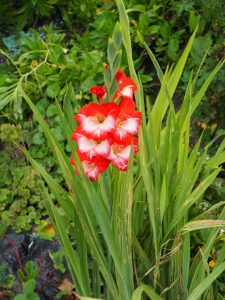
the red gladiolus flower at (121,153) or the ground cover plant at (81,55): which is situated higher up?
the red gladiolus flower at (121,153)

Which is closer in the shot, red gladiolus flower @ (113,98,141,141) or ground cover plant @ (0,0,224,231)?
red gladiolus flower @ (113,98,141,141)

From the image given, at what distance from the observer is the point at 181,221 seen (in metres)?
1.71

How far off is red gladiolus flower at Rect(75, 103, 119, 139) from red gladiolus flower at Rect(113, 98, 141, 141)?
0.09ft

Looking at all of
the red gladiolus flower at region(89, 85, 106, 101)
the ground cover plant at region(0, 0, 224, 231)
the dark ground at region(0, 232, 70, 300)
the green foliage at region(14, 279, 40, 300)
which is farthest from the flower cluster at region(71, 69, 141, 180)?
the ground cover plant at region(0, 0, 224, 231)

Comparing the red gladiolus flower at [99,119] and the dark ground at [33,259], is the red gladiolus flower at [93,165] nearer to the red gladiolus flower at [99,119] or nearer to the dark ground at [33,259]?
the red gladiolus flower at [99,119]

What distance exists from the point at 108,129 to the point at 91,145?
0.22ft

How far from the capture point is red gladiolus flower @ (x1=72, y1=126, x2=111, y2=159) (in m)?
1.37

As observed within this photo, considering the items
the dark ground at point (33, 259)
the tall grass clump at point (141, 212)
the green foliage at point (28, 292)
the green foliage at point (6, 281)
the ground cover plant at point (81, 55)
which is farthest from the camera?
the ground cover plant at point (81, 55)

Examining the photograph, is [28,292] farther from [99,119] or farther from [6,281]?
[99,119]

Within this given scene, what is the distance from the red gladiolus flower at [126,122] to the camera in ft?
4.57

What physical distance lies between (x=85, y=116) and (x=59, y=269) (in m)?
1.14

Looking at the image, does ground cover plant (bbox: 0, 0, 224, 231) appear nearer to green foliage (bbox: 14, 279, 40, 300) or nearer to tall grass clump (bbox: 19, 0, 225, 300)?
green foliage (bbox: 14, 279, 40, 300)

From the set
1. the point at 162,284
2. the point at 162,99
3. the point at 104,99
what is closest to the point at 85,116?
the point at 104,99

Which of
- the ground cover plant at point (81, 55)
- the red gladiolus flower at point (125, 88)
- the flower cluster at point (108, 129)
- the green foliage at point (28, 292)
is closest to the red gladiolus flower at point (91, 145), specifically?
the flower cluster at point (108, 129)
